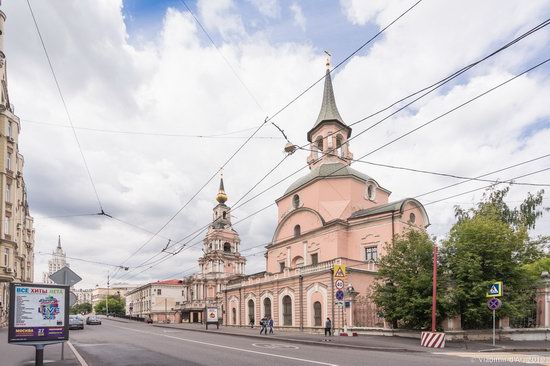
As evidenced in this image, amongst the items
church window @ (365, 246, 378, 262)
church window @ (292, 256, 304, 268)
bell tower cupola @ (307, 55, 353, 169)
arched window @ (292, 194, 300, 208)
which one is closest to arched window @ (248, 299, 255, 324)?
church window @ (292, 256, 304, 268)

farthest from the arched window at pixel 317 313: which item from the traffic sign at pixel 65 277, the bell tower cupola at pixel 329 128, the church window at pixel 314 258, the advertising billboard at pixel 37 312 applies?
the advertising billboard at pixel 37 312

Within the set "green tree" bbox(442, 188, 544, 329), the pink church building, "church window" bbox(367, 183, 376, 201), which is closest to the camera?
"green tree" bbox(442, 188, 544, 329)

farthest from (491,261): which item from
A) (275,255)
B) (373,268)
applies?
(275,255)

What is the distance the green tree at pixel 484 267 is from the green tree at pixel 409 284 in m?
1.02

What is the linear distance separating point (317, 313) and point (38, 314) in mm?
23997

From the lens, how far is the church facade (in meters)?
30.8

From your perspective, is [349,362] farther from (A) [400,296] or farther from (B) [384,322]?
(B) [384,322]

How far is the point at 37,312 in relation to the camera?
1025cm

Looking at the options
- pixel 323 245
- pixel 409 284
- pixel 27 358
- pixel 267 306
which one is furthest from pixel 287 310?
pixel 27 358

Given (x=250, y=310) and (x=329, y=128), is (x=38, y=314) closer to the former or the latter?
(x=250, y=310)

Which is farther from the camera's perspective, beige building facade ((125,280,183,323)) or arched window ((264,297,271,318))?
beige building facade ((125,280,183,323))

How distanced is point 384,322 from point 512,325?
7126 millimetres

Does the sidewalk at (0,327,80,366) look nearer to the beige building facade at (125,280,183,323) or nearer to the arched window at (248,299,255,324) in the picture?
the arched window at (248,299,255,324)

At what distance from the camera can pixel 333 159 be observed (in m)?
43.9
